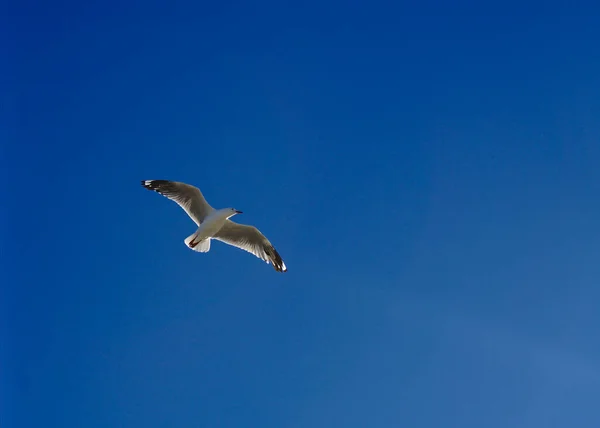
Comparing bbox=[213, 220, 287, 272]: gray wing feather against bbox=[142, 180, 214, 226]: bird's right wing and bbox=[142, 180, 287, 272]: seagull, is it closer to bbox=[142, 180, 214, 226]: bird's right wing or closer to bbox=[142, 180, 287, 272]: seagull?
bbox=[142, 180, 287, 272]: seagull

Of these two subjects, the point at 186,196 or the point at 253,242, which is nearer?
the point at 186,196


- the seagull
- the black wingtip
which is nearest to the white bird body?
the seagull

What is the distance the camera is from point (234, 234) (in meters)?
14.4

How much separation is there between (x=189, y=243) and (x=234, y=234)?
1169 millimetres

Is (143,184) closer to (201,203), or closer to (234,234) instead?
(201,203)

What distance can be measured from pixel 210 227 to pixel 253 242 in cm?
125

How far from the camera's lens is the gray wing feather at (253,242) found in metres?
14.3

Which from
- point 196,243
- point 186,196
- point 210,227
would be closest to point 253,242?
point 210,227

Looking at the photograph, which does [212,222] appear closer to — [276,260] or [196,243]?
[196,243]

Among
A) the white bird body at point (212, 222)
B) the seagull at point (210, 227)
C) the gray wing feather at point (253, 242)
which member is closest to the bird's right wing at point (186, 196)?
the seagull at point (210, 227)

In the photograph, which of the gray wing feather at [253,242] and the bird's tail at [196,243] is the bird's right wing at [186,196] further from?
the gray wing feather at [253,242]

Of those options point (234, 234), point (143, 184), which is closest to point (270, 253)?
point (234, 234)

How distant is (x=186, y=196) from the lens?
1398 cm

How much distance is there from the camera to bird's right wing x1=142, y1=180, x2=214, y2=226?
13867 millimetres
